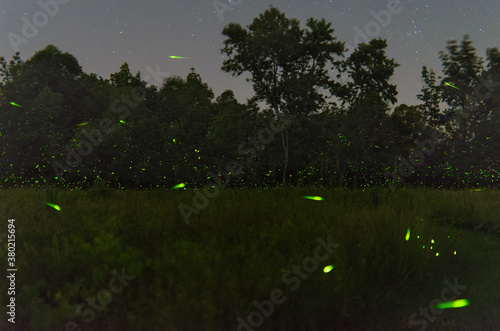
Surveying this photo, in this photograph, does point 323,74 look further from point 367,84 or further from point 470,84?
point 470,84

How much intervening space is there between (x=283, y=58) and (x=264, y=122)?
547 cm

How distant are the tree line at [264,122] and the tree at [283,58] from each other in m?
0.09

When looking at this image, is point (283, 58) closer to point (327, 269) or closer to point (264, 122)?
point (264, 122)

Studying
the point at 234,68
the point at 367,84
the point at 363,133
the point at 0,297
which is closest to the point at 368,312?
the point at 0,297

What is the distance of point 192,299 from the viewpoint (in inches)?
121

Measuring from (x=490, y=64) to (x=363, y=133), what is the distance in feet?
47.4

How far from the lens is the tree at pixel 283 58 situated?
86.8 feet

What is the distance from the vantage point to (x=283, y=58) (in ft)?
89.7
